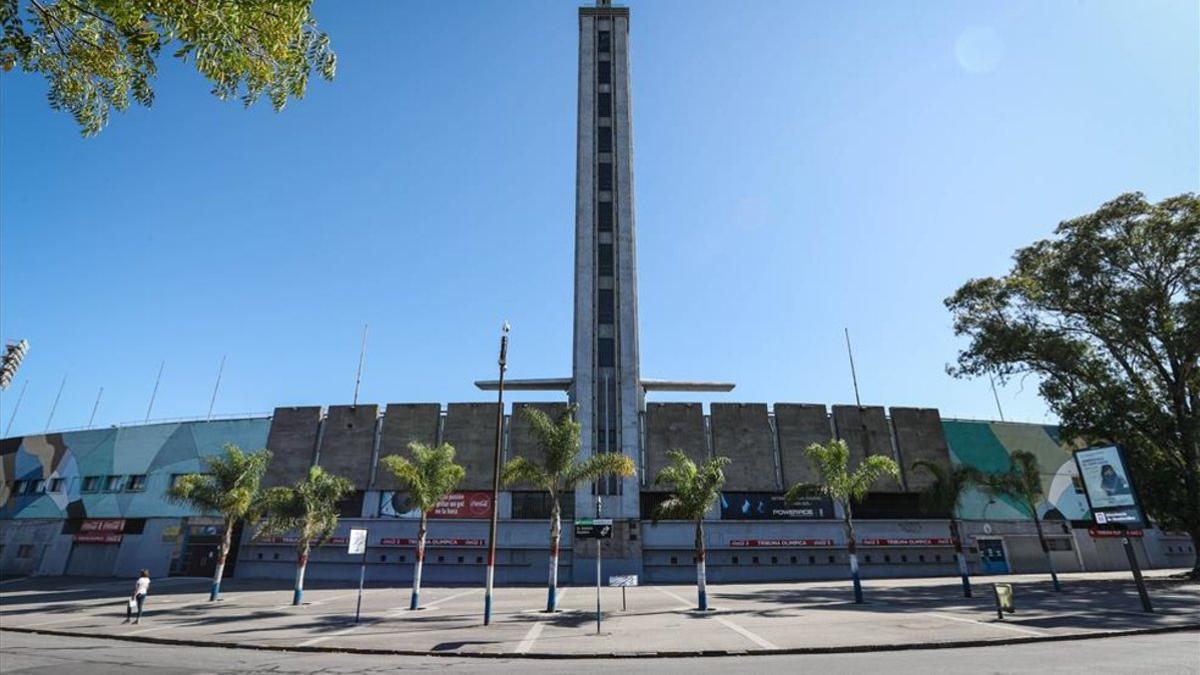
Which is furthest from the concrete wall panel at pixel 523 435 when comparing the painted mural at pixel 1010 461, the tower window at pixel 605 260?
the painted mural at pixel 1010 461

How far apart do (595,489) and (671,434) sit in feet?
26.0

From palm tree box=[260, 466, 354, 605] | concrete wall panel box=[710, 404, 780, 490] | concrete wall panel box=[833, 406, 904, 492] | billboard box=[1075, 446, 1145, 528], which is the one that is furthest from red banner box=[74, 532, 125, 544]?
billboard box=[1075, 446, 1145, 528]

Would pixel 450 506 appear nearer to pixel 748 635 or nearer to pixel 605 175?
pixel 748 635

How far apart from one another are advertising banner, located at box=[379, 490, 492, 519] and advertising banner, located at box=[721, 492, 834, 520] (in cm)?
1916

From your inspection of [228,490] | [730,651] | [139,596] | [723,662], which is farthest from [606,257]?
[723,662]

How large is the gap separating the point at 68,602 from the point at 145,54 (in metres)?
37.2

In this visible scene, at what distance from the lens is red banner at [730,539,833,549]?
42.3m

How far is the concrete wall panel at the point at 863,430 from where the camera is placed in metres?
46.8

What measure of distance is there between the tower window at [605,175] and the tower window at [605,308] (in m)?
10.8

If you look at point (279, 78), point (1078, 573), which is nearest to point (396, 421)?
point (279, 78)

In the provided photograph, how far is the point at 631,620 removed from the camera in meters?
20.6

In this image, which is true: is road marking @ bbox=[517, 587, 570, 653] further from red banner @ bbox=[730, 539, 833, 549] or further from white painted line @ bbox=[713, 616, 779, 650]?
red banner @ bbox=[730, 539, 833, 549]

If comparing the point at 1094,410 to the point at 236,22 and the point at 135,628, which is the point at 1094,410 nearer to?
the point at 236,22

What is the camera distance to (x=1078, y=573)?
45.0 metres
